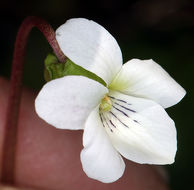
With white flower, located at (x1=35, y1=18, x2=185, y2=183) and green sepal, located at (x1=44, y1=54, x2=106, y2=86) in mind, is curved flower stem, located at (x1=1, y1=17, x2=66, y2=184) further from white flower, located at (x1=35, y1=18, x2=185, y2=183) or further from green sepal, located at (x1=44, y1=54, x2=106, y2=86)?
white flower, located at (x1=35, y1=18, x2=185, y2=183)

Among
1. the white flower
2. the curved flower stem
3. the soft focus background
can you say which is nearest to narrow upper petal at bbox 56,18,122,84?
the white flower

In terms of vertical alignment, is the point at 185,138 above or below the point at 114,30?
below

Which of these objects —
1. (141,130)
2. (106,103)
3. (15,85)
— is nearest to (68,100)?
(106,103)

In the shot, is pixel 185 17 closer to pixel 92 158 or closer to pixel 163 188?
pixel 163 188

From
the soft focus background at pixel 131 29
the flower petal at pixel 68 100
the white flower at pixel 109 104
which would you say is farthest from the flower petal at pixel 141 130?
the soft focus background at pixel 131 29

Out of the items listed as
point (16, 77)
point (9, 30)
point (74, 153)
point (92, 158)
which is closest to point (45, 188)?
point (74, 153)

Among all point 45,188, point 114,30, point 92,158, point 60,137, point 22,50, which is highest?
point 22,50

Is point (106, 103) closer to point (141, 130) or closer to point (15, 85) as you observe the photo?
point (141, 130)
